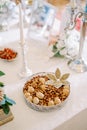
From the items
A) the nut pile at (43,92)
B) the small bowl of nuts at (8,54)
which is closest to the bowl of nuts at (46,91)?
the nut pile at (43,92)

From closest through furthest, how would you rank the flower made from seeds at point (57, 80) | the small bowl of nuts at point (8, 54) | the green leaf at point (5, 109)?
the green leaf at point (5, 109)
the flower made from seeds at point (57, 80)
the small bowl of nuts at point (8, 54)

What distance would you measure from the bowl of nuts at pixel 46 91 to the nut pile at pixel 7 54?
17 cm

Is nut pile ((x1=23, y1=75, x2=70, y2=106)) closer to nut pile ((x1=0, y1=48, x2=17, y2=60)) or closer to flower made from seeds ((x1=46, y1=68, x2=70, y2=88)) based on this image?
flower made from seeds ((x1=46, y1=68, x2=70, y2=88))

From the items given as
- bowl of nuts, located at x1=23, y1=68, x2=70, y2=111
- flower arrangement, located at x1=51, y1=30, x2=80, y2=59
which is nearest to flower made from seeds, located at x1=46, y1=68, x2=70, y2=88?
bowl of nuts, located at x1=23, y1=68, x2=70, y2=111

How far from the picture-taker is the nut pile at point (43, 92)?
83 centimetres

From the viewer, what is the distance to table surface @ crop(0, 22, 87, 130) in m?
0.82

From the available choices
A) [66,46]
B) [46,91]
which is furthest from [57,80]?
[66,46]

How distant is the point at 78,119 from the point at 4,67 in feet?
1.25

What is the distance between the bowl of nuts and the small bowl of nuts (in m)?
0.17

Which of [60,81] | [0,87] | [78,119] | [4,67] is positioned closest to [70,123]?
[78,119]

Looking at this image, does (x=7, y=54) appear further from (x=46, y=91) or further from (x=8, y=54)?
(x=46, y=91)

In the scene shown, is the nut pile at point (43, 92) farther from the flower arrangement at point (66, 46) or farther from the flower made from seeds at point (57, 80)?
the flower arrangement at point (66, 46)

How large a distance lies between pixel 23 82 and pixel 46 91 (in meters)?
0.13

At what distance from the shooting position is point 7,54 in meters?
1.06
